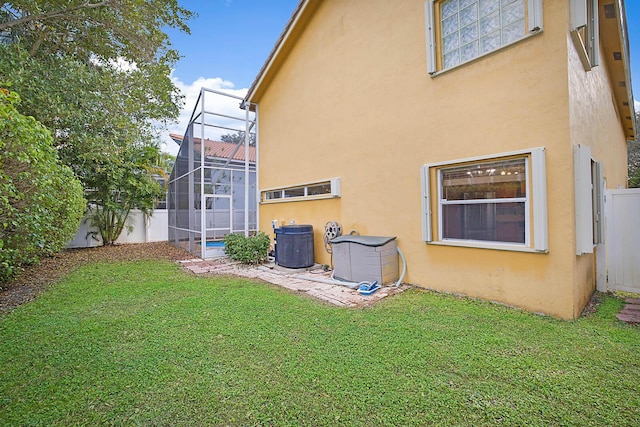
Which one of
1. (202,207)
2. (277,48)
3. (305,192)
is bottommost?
(202,207)

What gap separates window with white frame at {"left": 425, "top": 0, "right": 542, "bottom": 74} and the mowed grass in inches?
157

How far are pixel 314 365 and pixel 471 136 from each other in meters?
4.10

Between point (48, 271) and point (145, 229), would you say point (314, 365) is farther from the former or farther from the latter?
point (145, 229)

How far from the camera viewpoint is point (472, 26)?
4820mm

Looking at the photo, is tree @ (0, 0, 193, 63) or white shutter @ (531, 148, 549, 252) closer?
white shutter @ (531, 148, 549, 252)

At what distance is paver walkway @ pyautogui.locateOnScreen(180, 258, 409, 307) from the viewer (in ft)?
16.0

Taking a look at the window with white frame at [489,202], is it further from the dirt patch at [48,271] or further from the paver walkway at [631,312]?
the dirt patch at [48,271]

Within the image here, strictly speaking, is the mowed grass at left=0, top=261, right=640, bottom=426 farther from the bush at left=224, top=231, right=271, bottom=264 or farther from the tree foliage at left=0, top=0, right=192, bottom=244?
the tree foliage at left=0, top=0, right=192, bottom=244

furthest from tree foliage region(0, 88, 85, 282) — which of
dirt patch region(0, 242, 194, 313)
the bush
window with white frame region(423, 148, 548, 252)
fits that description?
window with white frame region(423, 148, 548, 252)

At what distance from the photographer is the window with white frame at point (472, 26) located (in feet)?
13.8

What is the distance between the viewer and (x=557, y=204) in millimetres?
3855

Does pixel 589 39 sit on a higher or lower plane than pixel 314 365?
higher

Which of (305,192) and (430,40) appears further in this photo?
(305,192)

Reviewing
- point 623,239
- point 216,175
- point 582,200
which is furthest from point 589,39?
point 216,175
